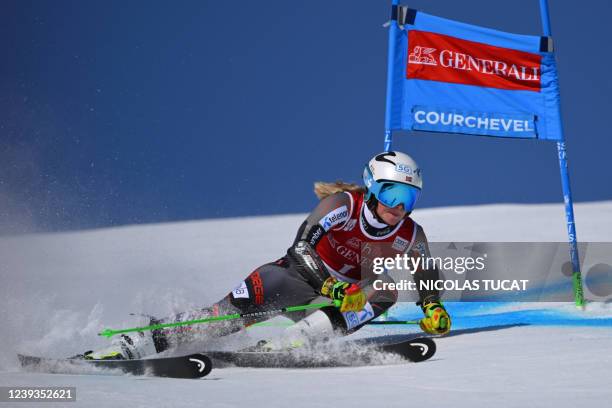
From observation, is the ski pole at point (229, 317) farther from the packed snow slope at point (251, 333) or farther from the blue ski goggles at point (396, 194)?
the blue ski goggles at point (396, 194)

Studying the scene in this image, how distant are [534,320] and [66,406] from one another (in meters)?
3.43

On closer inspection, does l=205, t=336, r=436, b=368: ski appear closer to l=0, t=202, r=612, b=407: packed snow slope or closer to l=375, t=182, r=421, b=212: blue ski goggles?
l=0, t=202, r=612, b=407: packed snow slope

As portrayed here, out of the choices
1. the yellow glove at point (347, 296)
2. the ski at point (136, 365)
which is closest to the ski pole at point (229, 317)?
the yellow glove at point (347, 296)

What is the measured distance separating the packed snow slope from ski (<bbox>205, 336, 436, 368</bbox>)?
0.33 feet

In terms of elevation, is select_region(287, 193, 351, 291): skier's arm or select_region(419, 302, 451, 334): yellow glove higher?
select_region(287, 193, 351, 291): skier's arm

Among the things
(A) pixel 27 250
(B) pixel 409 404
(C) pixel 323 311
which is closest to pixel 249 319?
(C) pixel 323 311

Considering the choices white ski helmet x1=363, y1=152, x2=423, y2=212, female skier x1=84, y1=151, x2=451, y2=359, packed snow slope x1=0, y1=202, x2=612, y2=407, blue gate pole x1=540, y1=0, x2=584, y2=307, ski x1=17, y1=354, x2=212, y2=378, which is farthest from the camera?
blue gate pole x1=540, y1=0, x2=584, y2=307

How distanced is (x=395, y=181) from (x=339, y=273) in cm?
65

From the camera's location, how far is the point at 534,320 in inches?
210

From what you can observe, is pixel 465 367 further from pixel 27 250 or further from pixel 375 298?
pixel 27 250

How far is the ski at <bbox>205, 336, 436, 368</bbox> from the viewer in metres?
3.96

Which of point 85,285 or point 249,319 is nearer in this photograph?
point 249,319

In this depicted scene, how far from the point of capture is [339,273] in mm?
4668

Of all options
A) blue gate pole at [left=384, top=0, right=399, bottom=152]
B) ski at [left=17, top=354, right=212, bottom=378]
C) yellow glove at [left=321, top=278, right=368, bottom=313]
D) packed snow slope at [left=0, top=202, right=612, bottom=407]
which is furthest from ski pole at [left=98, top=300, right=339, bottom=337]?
blue gate pole at [left=384, top=0, right=399, bottom=152]
